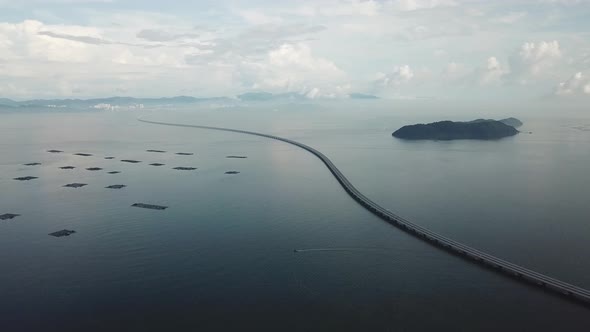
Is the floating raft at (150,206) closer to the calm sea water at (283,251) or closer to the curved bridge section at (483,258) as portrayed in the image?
the calm sea water at (283,251)

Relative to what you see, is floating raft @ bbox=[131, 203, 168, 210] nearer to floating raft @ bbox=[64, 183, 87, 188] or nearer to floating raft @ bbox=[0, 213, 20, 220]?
floating raft @ bbox=[0, 213, 20, 220]

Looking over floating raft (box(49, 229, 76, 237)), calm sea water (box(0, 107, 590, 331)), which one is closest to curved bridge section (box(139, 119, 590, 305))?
calm sea water (box(0, 107, 590, 331))

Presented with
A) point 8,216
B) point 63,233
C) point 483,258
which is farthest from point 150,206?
point 483,258

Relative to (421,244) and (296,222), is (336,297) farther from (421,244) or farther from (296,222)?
(296,222)

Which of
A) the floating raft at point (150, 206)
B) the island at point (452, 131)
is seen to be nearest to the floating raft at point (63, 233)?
the floating raft at point (150, 206)

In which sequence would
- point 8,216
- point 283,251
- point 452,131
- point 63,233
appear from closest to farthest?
point 283,251 → point 63,233 → point 8,216 → point 452,131

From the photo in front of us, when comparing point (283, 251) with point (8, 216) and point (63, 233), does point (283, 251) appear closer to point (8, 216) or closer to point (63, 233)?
point (63, 233)

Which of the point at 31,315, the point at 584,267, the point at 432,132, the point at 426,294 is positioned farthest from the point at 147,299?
the point at 432,132

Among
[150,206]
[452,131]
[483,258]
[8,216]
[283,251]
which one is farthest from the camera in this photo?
[452,131]

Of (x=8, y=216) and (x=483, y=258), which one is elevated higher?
(x=483, y=258)
